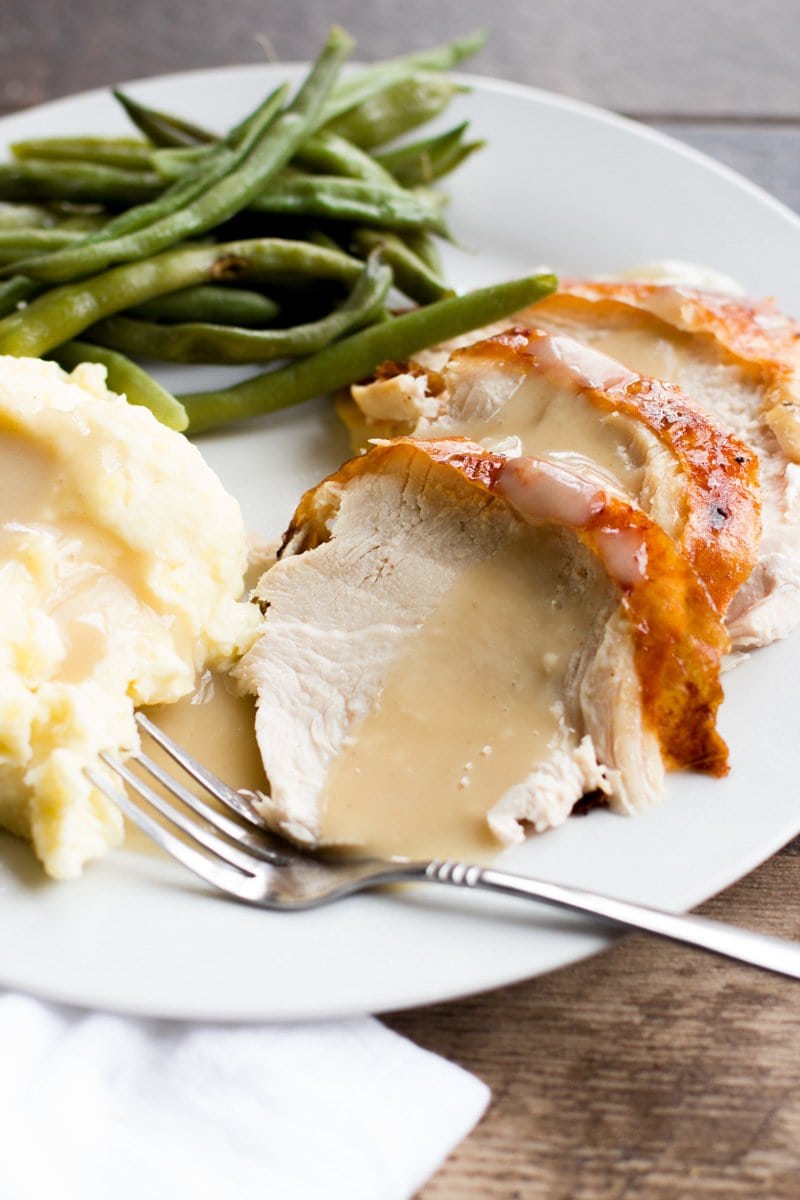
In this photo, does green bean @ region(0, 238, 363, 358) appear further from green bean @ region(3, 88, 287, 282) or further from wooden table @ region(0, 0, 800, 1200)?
wooden table @ region(0, 0, 800, 1200)

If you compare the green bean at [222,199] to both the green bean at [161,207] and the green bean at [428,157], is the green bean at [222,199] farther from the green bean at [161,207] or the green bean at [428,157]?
the green bean at [428,157]

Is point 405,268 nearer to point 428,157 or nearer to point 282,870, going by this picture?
point 428,157

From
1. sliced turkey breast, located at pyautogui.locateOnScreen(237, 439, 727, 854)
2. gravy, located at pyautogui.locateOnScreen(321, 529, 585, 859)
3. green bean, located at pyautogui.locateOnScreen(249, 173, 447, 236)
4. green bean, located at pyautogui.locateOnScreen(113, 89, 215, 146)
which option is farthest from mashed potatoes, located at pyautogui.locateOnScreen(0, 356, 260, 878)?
green bean, located at pyautogui.locateOnScreen(113, 89, 215, 146)

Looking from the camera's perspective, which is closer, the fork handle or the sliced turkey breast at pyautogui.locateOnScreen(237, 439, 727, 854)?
the fork handle

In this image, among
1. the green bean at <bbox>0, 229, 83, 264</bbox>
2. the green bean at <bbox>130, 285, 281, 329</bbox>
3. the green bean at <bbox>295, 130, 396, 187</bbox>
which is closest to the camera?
the green bean at <bbox>0, 229, 83, 264</bbox>

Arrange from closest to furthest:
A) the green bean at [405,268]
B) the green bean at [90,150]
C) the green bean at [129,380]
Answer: the green bean at [129,380] < the green bean at [405,268] < the green bean at [90,150]

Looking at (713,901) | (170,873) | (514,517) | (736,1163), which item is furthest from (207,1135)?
(514,517)

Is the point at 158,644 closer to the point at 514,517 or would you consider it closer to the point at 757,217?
the point at 514,517

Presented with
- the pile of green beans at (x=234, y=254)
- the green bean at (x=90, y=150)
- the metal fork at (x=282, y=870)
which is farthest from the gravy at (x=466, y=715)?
the green bean at (x=90, y=150)
